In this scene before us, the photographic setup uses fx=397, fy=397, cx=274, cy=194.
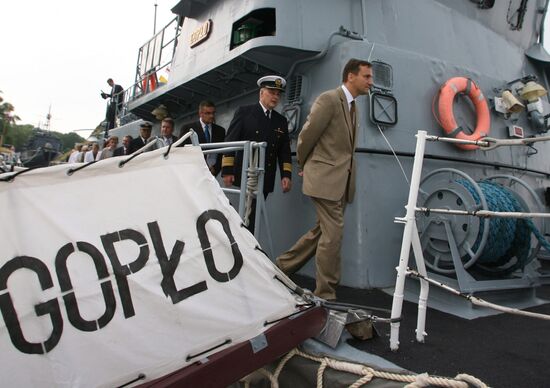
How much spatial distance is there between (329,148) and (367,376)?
1.58 m

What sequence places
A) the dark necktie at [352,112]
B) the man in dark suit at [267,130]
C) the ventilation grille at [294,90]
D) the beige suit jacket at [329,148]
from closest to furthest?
1. the beige suit jacket at [329,148]
2. the dark necktie at [352,112]
3. the man in dark suit at [267,130]
4. the ventilation grille at [294,90]

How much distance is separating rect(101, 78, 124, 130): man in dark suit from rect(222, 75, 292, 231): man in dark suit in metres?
7.90

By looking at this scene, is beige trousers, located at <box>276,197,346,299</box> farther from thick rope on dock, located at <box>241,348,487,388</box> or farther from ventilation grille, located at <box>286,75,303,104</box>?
ventilation grille, located at <box>286,75,303,104</box>

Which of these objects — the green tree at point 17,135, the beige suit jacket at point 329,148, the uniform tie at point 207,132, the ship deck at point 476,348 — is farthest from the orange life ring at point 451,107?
the green tree at point 17,135

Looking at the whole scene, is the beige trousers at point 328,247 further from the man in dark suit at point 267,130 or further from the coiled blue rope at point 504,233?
the coiled blue rope at point 504,233

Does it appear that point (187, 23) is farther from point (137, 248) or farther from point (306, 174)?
point (137, 248)

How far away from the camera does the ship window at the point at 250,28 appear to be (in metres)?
4.13

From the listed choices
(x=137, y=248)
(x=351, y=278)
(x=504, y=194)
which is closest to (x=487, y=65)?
(x=504, y=194)

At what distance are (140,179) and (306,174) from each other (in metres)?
1.37

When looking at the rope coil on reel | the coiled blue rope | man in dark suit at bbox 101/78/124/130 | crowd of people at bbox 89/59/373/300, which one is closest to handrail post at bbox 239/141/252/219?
crowd of people at bbox 89/59/373/300

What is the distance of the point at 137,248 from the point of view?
1584 millimetres

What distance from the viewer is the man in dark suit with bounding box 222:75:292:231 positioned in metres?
3.29

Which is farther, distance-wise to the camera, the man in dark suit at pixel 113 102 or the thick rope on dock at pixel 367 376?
the man in dark suit at pixel 113 102

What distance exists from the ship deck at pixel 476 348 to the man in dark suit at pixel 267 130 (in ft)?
4.89
